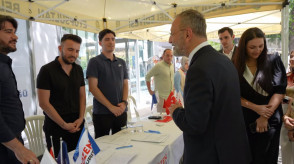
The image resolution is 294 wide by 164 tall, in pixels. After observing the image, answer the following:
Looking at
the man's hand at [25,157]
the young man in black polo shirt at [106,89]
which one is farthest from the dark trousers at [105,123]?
the man's hand at [25,157]

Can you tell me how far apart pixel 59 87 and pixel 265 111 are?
178 cm

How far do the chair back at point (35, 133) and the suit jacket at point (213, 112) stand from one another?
1.99m

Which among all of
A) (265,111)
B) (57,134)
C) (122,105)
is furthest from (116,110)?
(265,111)

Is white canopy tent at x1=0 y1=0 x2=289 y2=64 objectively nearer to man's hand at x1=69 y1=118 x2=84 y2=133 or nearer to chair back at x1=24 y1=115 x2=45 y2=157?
chair back at x1=24 y1=115 x2=45 y2=157

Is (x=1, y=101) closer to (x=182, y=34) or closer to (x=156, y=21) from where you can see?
(x=182, y=34)

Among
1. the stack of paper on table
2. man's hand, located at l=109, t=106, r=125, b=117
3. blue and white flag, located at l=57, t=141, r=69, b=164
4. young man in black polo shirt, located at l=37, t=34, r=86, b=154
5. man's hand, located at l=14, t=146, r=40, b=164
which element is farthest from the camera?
man's hand, located at l=109, t=106, r=125, b=117

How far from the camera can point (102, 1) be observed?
3566 mm

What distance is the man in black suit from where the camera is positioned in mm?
1039

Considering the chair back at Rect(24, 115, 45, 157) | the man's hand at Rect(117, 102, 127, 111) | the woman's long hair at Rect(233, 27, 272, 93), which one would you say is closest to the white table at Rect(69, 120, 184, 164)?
the man's hand at Rect(117, 102, 127, 111)

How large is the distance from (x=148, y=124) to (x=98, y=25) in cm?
233

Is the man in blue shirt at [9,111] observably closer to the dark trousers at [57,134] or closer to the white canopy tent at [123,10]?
the dark trousers at [57,134]

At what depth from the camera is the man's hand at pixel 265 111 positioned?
1.61 meters

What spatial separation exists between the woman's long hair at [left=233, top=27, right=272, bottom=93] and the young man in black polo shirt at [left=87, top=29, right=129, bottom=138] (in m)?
1.32


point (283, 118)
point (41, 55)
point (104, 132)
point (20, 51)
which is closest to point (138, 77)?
point (41, 55)
